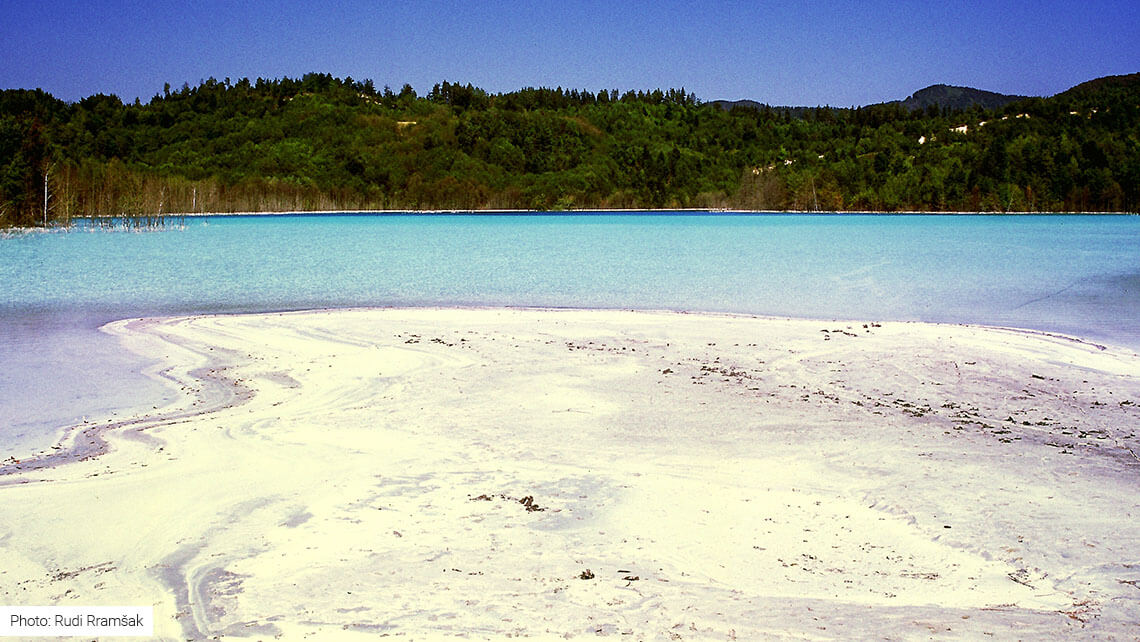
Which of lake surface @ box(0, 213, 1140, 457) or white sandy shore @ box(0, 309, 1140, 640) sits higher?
lake surface @ box(0, 213, 1140, 457)

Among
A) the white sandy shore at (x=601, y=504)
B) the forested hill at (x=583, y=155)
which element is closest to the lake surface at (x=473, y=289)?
the white sandy shore at (x=601, y=504)

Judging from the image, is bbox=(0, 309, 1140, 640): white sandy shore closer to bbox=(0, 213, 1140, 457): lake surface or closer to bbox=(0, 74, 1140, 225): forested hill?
bbox=(0, 213, 1140, 457): lake surface

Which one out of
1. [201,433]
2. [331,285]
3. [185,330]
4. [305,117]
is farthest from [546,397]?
[305,117]

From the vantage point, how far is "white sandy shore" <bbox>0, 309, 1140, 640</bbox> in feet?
13.8

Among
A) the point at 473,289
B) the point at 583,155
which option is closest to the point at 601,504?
the point at 473,289

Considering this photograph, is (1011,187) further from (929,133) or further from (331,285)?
(331,285)

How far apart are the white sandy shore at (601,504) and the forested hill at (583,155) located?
10561cm

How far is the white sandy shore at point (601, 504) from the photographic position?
4195 mm

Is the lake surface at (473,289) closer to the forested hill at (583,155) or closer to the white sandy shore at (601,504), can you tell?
the white sandy shore at (601,504)

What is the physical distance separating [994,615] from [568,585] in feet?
5.89

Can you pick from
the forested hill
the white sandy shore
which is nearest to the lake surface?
the white sandy shore

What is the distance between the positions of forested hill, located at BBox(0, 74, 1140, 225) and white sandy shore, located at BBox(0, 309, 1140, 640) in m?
106

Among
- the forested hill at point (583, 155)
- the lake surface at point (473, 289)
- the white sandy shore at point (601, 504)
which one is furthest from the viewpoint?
the forested hill at point (583, 155)

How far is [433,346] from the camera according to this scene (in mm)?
11984
